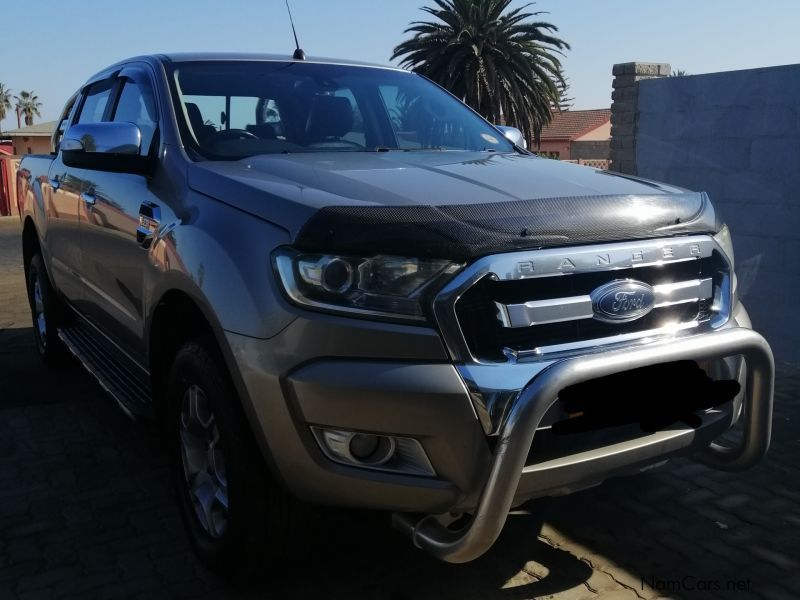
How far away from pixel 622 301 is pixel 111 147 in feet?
6.81

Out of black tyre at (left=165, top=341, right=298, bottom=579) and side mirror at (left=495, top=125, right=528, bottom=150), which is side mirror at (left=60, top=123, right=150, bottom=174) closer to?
black tyre at (left=165, top=341, right=298, bottom=579)

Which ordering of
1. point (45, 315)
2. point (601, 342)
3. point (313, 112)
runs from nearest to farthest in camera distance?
point (601, 342) → point (313, 112) → point (45, 315)

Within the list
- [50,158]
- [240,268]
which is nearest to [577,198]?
[240,268]

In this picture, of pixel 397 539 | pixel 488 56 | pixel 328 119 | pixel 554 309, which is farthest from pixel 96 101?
pixel 488 56

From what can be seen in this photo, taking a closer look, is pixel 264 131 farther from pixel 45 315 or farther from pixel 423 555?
pixel 45 315

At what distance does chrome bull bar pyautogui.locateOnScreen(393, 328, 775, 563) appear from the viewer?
2.25 metres

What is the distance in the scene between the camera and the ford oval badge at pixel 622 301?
99.5 inches

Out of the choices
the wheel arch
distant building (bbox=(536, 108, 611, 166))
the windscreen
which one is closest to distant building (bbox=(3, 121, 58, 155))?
distant building (bbox=(536, 108, 611, 166))

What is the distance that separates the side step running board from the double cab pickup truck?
207mm

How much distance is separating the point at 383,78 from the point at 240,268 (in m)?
2.15

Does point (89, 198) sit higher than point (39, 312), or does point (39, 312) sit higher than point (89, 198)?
point (89, 198)

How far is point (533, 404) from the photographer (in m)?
2.24

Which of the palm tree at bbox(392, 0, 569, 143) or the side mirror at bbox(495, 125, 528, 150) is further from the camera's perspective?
the palm tree at bbox(392, 0, 569, 143)

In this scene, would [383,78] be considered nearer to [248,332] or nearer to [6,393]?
[248,332]
